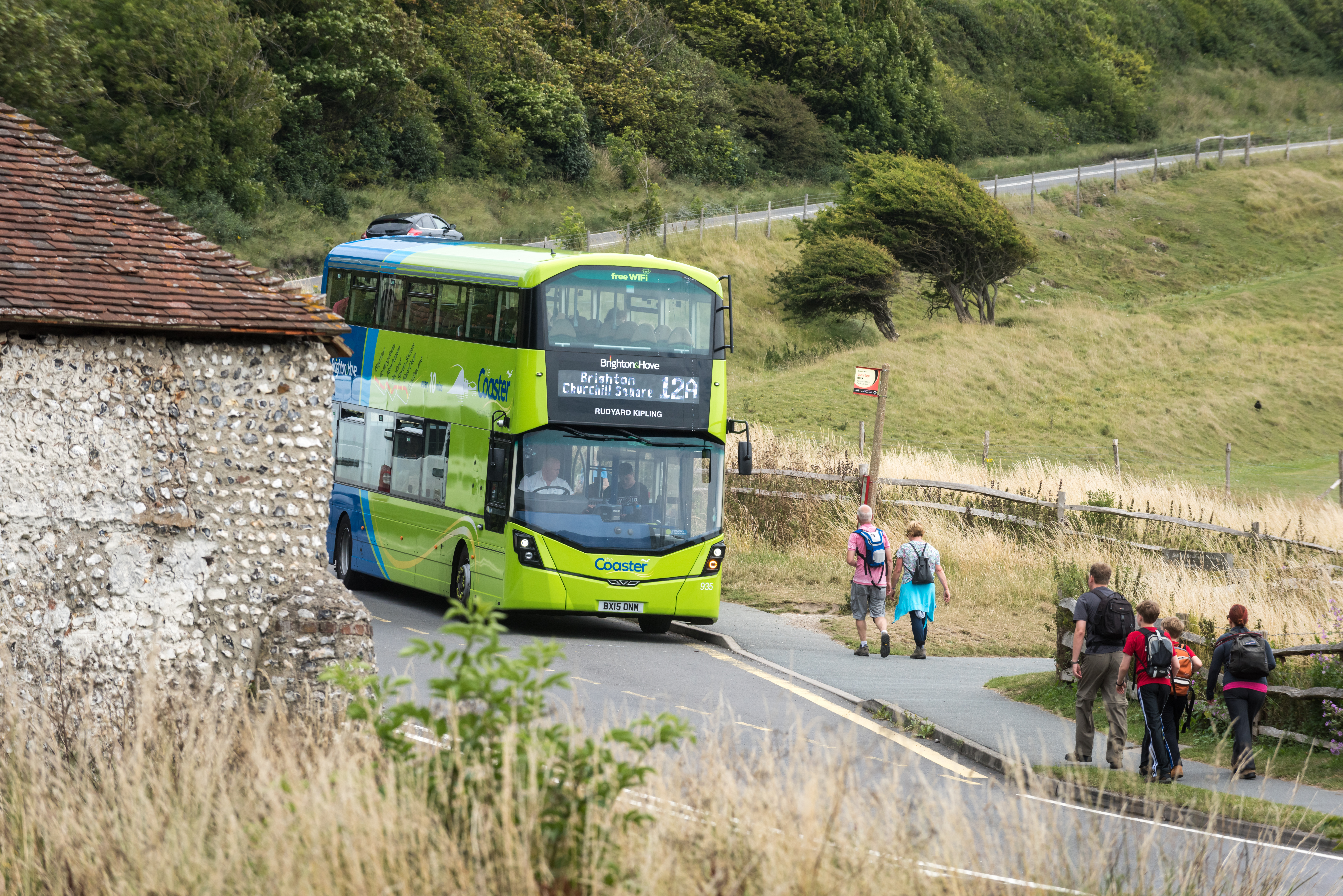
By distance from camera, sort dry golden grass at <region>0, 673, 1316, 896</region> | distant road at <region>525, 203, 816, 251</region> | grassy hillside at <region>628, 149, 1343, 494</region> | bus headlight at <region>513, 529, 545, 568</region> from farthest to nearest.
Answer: distant road at <region>525, 203, 816, 251</region> → grassy hillside at <region>628, 149, 1343, 494</region> → bus headlight at <region>513, 529, 545, 568</region> → dry golden grass at <region>0, 673, 1316, 896</region>

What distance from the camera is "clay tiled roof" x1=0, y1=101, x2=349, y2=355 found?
11758mm

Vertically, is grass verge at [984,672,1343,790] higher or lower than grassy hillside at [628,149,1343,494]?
lower

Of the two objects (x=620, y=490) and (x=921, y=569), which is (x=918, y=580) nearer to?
(x=921, y=569)

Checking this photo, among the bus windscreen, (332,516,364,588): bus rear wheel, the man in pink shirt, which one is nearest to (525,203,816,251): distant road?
(332,516,364,588): bus rear wheel

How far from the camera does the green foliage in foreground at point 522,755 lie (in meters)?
6.33

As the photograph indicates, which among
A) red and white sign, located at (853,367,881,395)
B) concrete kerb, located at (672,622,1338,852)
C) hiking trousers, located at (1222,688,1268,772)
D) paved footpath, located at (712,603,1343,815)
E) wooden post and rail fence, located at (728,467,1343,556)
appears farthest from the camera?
wooden post and rail fence, located at (728,467,1343,556)

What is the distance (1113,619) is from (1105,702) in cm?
71

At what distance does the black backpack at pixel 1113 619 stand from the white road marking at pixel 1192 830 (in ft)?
5.66

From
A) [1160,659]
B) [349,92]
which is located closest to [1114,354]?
[349,92]

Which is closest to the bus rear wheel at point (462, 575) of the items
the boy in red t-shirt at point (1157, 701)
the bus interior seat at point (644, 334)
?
the bus interior seat at point (644, 334)

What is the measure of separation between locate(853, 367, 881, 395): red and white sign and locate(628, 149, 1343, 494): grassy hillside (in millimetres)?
15450

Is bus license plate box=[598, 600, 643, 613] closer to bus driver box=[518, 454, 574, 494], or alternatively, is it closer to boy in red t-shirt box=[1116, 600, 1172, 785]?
bus driver box=[518, 454, 574, 494]

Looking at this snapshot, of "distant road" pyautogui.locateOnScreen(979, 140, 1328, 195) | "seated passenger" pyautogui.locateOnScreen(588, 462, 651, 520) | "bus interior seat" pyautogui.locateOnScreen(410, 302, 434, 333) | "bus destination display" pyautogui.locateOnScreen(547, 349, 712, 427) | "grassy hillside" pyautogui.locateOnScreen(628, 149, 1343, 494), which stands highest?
"distant road" pyautogui.locateOnScreen(979, 140, 1328, 195)

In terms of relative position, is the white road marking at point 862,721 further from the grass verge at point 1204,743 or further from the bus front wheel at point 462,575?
the bus front wheel at point 462,575
